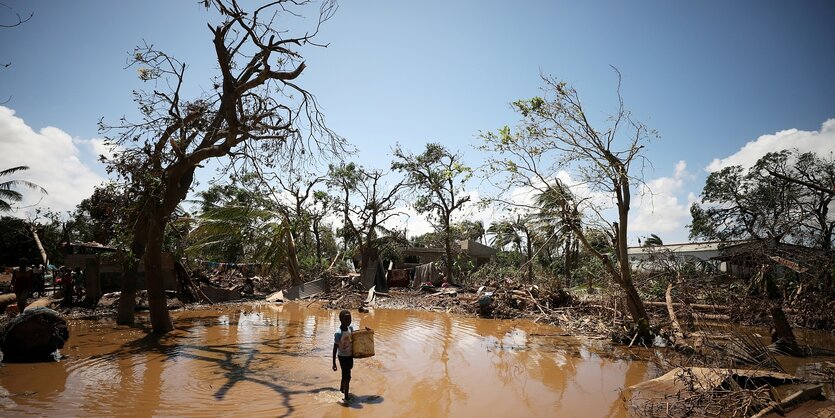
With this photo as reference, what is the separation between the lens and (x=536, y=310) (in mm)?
16016

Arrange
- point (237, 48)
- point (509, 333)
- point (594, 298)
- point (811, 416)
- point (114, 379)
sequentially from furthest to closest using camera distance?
point (594, 298), point (509, 333), point (237, 48), point (114, 379), point (811, 416)

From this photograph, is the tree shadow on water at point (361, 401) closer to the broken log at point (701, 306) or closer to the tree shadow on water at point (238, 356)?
the tree shadow on water at point (238, 356)

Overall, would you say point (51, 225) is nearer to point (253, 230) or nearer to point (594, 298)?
point (253, 230)

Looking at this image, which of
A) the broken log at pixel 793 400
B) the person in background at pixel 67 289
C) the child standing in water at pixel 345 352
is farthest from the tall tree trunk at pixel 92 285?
the broken log at pixel 793 400

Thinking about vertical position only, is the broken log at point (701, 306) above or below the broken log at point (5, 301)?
below

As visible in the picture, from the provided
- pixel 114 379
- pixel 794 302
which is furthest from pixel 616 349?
pixel 114 379

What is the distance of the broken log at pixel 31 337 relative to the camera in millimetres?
7027

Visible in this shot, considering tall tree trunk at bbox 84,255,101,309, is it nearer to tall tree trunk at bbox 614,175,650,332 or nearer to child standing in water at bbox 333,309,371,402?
child standing in water at bbox 333,309,371,402

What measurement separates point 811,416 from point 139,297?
1841 cm

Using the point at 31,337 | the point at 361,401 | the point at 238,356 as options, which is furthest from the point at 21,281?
the point at 361,401

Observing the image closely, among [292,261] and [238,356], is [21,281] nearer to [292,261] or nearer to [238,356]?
[238,356]

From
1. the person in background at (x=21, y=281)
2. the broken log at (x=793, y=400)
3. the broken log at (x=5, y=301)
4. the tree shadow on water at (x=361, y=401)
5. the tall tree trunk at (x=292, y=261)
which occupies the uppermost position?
the tall tree trunk at (x=292, y=261)

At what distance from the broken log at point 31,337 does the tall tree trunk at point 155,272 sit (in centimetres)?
256

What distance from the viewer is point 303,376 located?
704 cm
